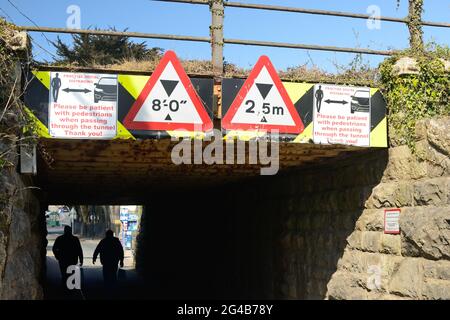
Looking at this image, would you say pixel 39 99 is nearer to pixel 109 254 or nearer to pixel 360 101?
pixel 360 101

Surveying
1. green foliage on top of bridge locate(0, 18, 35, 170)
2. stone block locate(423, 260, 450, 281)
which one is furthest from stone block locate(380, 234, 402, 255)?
green foliage on top of bridge locate(0, 18, 35, 170)

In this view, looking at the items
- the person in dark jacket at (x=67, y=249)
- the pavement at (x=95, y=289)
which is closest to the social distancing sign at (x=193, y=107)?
the pavement at (x=95, y=289)

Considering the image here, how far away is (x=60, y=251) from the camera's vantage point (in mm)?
13680

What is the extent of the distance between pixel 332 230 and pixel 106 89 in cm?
371

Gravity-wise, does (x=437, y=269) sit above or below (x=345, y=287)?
above

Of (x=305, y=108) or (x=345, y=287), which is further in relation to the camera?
(x=345, y=287)

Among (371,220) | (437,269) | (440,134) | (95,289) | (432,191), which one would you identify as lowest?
(95,289)

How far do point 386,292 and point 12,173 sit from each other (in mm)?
4229

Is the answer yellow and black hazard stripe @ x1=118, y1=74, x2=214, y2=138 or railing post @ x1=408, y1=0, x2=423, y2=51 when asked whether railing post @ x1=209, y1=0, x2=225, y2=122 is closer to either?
yellow and black hazard stripe @ x1=118, y1=74, x2=214, y2=138

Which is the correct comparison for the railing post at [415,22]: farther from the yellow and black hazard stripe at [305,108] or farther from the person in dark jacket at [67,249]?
the person in dark jacket at [67,249]

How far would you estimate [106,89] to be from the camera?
6.07 meters

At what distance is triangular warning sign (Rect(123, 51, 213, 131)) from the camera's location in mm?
6086

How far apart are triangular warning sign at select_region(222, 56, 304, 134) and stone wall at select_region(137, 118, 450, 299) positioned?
54.2 inches

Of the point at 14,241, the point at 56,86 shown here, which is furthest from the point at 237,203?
the point at 14,241
